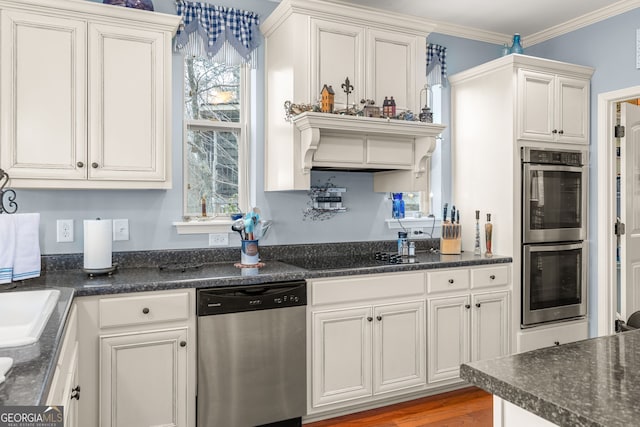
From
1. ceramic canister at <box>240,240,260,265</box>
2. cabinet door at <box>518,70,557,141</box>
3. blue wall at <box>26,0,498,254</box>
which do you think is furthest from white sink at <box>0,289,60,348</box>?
cabinet door at <box>518,70,557,141</box>

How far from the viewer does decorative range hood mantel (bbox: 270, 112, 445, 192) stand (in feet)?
9.28

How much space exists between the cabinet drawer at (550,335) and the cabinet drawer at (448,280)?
670mm

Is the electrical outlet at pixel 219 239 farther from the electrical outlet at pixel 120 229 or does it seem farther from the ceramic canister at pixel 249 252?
the electrical outlet at pixel 120 229

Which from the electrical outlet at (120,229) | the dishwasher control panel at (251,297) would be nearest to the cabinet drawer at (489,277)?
the dishwasher control panel at (251,297)

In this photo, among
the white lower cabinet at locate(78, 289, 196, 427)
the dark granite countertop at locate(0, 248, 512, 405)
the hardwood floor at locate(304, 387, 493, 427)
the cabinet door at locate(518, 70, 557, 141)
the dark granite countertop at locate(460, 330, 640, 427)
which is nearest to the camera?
the dark granite countertop at locate(460, 330, 640, 427)

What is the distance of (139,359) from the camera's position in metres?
2.28

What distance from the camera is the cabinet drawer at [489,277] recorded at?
318 centimetres

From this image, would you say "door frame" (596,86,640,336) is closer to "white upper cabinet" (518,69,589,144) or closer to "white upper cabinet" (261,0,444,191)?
"white upper cabinet" (518,69,589,144)

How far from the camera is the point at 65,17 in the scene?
7.82 ft

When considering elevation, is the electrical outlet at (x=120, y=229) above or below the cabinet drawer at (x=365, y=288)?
above

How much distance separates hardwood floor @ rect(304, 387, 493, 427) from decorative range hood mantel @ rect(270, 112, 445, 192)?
142 cm

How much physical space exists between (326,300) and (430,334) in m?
0.80

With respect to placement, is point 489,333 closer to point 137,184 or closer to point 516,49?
point 516,49

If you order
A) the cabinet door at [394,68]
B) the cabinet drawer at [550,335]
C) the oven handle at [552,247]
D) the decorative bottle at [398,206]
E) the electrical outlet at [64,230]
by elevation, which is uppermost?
the cabinet door at [394,68]
